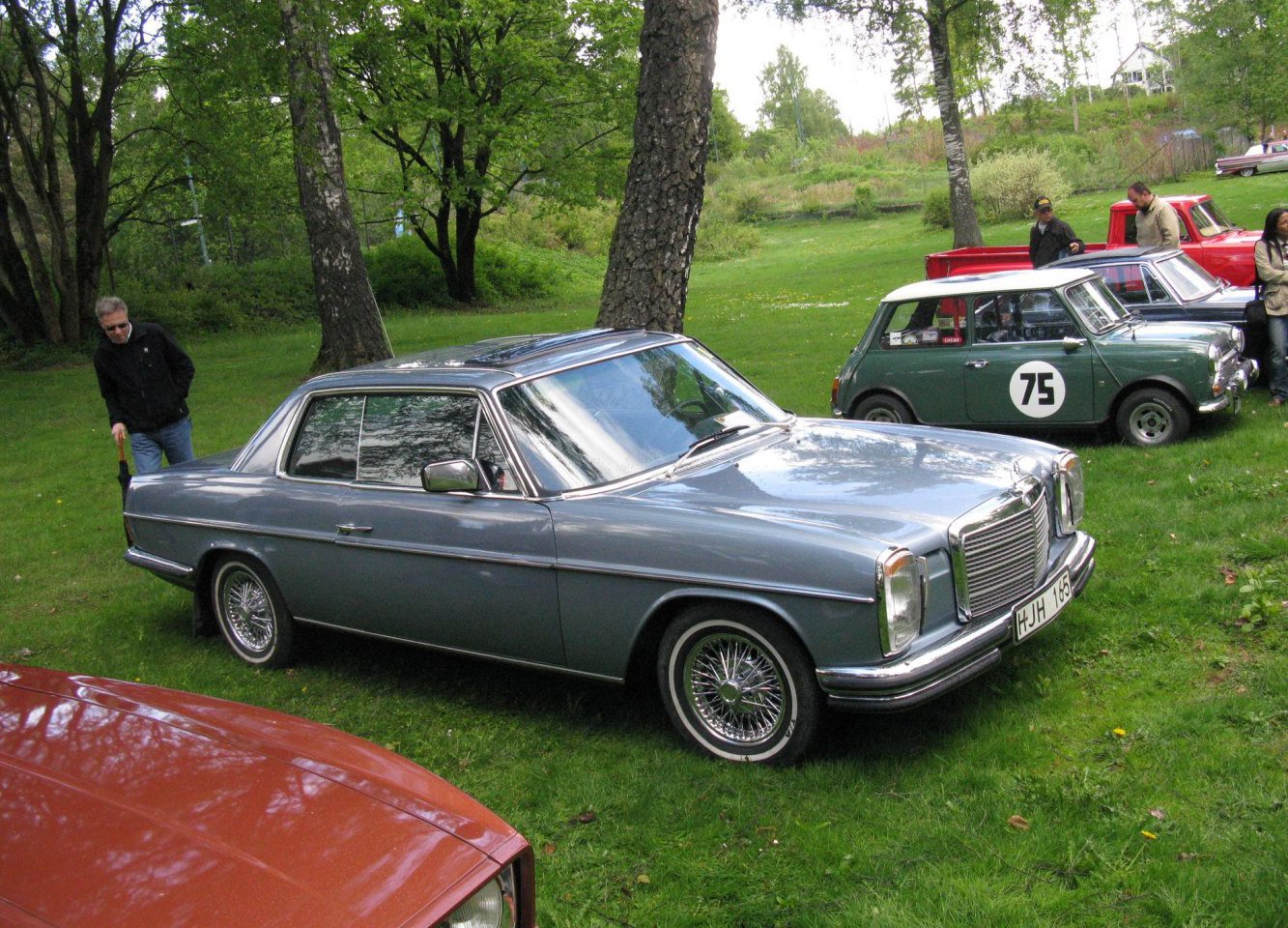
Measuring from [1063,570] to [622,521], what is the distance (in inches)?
75.6

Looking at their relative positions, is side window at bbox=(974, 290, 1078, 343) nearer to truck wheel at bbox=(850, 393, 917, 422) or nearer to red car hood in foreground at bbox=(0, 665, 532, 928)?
truck wheel at bbox=(850, 393, 917, 422)

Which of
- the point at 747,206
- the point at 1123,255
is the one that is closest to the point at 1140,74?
the point at 747,206

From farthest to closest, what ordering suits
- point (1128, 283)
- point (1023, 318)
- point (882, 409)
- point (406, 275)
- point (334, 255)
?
point (406, 275), point (334, 255), point (1128, 283), point (882, 409), point (1023, 318)

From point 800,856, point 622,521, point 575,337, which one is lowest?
point 800,856

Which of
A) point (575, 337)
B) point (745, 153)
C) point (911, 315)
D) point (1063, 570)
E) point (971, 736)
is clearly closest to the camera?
point (971, 736)

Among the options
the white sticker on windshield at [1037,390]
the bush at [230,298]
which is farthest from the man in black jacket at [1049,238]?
the bush at [230,298]

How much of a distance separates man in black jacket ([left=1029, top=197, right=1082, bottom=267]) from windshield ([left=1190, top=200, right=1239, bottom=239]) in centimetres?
178

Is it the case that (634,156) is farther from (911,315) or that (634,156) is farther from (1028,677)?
(1028,677)

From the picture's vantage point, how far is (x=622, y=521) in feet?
15.7

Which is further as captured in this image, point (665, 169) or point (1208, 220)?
point (1208, 220)

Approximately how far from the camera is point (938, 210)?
1550 inches

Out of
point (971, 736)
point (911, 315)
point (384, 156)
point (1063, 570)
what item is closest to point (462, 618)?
point (971, 736)

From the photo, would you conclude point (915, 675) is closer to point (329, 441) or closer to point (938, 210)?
point (329, 441)

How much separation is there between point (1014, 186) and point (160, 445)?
111 ft
